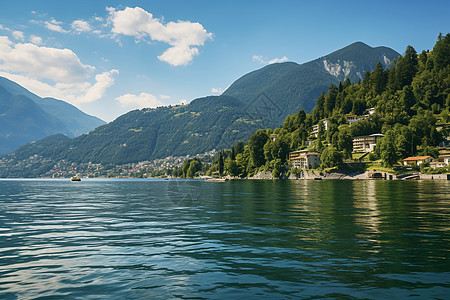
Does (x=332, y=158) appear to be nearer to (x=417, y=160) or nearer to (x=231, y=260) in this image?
(x=417, y=160)

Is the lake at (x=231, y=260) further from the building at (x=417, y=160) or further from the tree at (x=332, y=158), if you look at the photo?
the tree at (x=332, y=158)

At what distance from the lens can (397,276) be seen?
1154cm

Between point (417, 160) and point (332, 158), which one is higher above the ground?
point (332, 158)

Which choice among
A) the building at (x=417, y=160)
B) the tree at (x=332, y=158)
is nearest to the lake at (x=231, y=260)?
the building at (x=417, y=160)

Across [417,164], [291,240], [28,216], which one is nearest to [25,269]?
[291,240]

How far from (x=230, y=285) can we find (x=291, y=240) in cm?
846

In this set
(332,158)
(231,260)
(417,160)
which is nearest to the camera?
(231,260)

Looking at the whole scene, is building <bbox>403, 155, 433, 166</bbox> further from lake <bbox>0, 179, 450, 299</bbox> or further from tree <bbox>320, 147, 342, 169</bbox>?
lake <bbox>0, 179, 450, 299</bbox>

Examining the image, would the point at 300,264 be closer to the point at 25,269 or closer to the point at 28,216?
the point at 25,269

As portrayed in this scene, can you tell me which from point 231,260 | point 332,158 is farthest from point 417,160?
point 231,260

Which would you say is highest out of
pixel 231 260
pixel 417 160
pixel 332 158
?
pixel 332 158

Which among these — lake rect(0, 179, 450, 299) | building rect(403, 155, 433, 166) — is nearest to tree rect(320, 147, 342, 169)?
building rect(403, 155, 433, 166)

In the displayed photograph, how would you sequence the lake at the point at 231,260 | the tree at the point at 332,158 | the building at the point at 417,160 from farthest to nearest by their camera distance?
1. the tree at the point at 332,158
2. the building at the point at 417,160
3. the lake at the point at 231,260

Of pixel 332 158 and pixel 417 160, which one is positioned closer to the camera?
pixel 417 160
